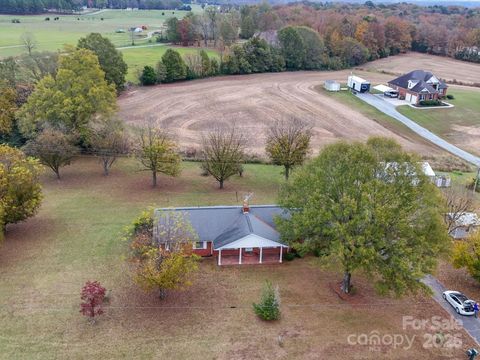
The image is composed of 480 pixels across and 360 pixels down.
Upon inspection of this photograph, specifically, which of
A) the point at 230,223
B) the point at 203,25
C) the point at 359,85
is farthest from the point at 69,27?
the point at 230,223

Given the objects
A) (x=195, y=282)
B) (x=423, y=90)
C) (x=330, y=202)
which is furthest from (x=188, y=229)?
(x=423, y=90)

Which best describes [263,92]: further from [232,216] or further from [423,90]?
[232,216]

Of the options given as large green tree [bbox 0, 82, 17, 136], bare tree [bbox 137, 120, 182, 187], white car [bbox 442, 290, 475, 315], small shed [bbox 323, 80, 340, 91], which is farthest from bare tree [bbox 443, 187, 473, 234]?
small shed [bbox 323, 80, 340, 91]

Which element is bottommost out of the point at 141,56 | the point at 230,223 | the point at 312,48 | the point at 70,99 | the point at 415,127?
the point at 415,127

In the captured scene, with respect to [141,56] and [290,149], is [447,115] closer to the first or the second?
[290,149]

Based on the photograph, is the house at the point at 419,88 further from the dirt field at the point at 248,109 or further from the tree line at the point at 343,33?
the tree line at the point at 343,33

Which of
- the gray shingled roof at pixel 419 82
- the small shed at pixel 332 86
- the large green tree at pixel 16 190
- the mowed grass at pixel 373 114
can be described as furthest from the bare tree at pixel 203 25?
the large green tree at pixel 16 190

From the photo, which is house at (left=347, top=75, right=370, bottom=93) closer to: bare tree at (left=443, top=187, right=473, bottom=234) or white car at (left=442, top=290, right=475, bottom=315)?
bare tree at (left=443, top=187, right=473, bottom=234)
